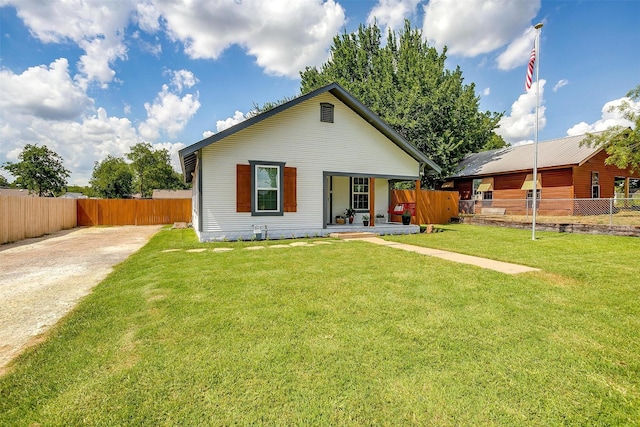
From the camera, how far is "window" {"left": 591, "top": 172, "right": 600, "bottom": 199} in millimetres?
18109

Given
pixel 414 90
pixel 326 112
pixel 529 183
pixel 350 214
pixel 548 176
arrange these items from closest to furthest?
1. pixel 326 112
2. pixel 350 214
3. pixel 548 176
4. pixel 529 183
5. pixel 414 90

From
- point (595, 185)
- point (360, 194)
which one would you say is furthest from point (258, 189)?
point (595, 185)

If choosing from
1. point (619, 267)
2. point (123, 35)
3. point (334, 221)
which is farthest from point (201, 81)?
point (619, 267)

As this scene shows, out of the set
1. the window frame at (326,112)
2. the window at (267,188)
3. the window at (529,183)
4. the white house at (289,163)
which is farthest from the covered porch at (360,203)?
the window at (529,183)

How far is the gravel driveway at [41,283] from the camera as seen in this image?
132 inches

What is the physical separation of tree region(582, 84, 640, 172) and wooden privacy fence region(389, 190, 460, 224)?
778 cm

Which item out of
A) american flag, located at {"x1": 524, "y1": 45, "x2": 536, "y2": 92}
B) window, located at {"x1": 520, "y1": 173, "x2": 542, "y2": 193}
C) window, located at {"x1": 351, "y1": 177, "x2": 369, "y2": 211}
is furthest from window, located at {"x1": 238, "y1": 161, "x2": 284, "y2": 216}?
window, located at {"x1": 520, "y1": 173, "x2": 542, "y2": 193}

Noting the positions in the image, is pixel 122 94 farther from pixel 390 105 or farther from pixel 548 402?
pixel 548 402

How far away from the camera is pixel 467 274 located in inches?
210

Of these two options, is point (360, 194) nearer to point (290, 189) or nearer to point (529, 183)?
point (290, 189)

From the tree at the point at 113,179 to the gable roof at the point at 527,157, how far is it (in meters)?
53.1

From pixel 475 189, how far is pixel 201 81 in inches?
790

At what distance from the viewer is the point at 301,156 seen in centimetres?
1084

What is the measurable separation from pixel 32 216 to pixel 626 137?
29.1 metres
